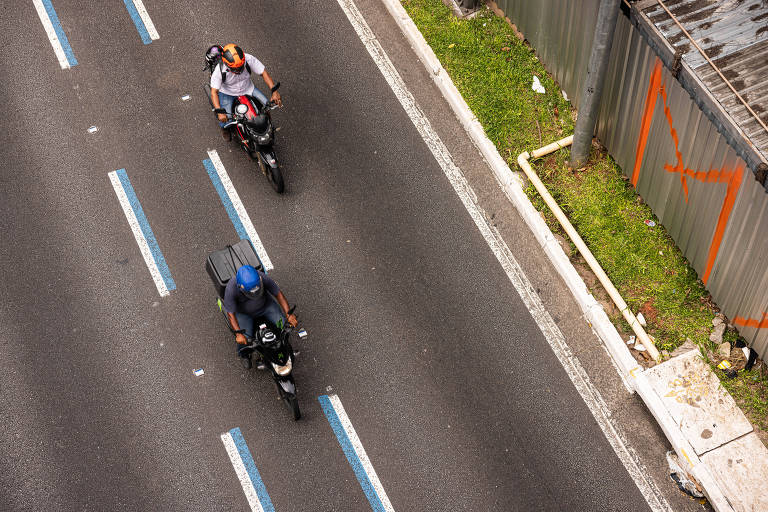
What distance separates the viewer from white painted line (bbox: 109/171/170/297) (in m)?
10.7

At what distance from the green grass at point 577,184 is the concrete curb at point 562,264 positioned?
0.14 m

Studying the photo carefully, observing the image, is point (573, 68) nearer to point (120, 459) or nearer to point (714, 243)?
point (714, 243)

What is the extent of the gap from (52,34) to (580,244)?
9.08 meters

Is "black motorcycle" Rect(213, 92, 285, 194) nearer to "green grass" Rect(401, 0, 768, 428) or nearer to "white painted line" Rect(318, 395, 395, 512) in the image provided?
"green grass" Rect(401, 0, 768, 428)

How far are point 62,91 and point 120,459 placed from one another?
6.06 m

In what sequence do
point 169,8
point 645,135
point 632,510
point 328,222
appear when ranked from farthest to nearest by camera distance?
1. point 169,8
2. point 328,222
3. point 645,135
4. point 632,510

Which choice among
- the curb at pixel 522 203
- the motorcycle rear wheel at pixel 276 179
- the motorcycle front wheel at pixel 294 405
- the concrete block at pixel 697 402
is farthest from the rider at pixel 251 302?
the concrete block at pixel 697 402

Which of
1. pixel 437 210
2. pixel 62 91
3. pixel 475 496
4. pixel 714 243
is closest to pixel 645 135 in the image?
pixel 714 243

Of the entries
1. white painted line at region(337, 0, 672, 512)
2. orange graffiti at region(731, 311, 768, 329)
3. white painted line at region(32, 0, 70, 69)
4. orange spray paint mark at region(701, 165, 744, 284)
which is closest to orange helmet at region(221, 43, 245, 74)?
white painted line at region(337, 0, 672, 512)

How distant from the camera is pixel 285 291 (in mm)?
10570

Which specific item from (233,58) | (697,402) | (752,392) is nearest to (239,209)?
(233,58)

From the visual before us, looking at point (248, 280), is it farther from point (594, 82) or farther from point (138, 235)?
point (594, 82)

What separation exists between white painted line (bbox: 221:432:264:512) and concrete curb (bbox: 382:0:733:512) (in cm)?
472

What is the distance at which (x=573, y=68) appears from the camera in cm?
1125
